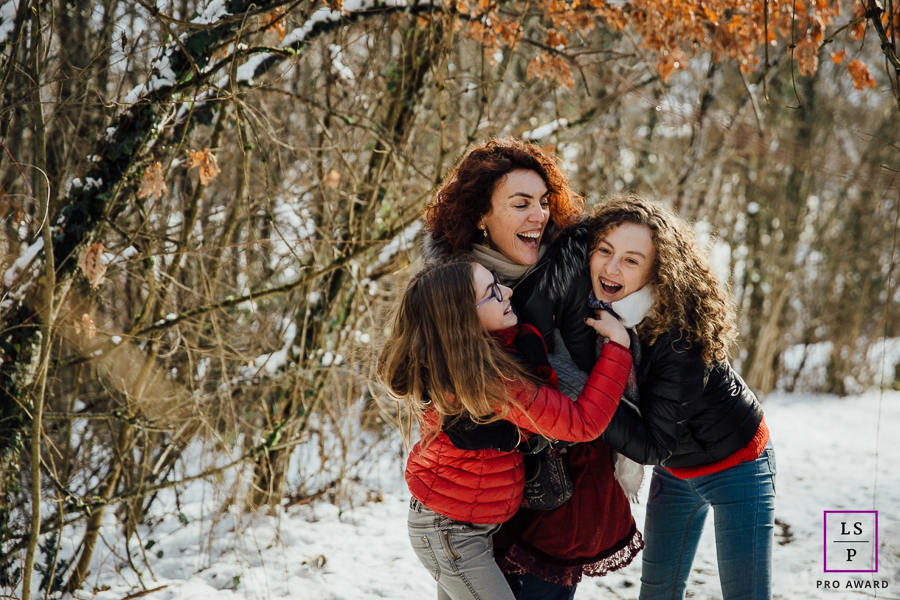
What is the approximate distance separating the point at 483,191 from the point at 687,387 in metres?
0.94

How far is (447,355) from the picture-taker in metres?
1.85

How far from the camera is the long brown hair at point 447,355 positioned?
1.80m

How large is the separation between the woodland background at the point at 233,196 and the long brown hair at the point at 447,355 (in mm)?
931

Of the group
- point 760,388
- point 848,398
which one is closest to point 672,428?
point 760,388

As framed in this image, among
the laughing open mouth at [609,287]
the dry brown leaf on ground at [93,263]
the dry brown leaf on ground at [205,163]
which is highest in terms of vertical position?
the dry brown leaf on ground at [205,163]

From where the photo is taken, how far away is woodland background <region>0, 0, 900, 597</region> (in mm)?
2891

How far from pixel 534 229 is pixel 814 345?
904 cm

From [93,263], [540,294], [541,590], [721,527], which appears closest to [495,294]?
[540,294]

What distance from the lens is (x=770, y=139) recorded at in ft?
22.0

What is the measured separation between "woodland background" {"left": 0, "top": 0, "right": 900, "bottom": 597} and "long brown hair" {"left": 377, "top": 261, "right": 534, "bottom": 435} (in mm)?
931

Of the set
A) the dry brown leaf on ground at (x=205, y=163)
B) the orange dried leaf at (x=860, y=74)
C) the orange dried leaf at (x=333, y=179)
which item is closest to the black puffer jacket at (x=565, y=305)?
the dry brown leaf on ground at (x=205, y=163)

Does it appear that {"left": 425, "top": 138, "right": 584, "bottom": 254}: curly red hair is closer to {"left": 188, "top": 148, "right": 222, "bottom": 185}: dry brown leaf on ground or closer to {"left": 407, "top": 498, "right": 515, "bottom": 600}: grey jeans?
{"left": 407, "top": 498, "right": 515, "bottom": 600}: grey jeans

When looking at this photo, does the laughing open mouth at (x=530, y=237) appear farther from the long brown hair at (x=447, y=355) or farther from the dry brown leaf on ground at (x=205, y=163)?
the dry brown leaf on ground at (x=205, y=163)

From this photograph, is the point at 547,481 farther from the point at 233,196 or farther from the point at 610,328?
the point at 233,196
